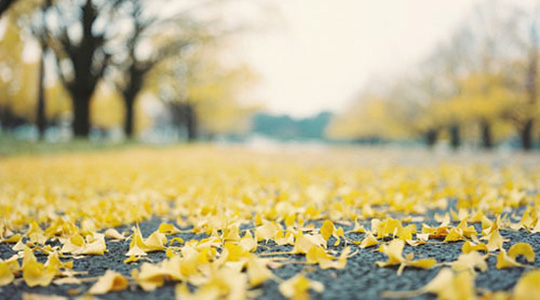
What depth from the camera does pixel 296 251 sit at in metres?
1.52

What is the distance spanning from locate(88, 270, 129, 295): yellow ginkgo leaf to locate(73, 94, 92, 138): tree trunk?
44.8 ft

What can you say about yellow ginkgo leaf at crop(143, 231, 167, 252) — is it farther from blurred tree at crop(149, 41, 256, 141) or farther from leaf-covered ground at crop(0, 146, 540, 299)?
blurred tree at crop(149, 41, 256, 141)

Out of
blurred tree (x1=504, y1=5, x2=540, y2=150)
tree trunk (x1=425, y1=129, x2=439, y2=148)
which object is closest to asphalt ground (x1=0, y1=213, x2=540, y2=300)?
blurred tree (x1=504, y1=5, x2=540, y2=150)

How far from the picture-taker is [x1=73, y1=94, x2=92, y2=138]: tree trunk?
1335 cm

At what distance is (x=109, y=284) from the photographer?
1.21 m

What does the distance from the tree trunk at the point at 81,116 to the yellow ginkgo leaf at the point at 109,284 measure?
13.7 meters

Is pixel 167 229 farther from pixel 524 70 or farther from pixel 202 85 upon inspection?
pixel 202 85

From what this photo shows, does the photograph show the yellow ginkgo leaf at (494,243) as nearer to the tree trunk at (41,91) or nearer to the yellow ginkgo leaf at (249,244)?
the yellow ginkgo leaf at (249,244)

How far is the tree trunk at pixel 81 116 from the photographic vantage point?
1335 cm

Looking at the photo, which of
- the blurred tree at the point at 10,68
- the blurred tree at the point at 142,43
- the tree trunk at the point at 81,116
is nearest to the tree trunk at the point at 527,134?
the blurred tree at the point at 142,43

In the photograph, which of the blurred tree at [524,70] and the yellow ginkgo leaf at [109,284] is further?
the blurred tree at [524,70]

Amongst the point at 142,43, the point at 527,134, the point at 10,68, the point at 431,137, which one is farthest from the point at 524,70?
the point at 10,68

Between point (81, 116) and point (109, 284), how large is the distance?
45.8 ft

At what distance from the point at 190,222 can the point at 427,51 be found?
2631 cm
